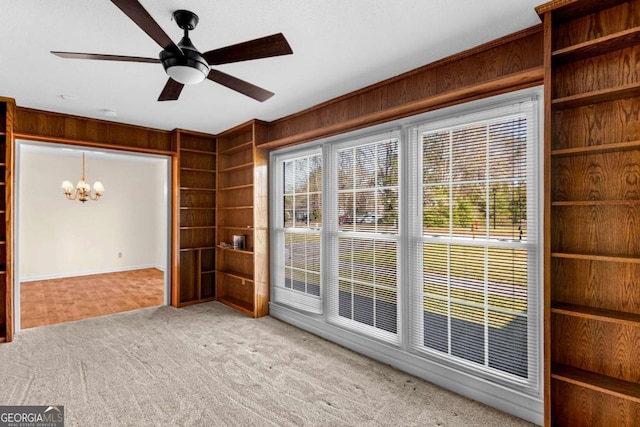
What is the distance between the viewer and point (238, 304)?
494 cm

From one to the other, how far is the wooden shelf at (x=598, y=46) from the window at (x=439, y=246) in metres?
→ 0.29

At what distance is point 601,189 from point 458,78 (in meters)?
1.23

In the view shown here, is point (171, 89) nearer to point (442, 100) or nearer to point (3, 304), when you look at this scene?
point (442, 100)

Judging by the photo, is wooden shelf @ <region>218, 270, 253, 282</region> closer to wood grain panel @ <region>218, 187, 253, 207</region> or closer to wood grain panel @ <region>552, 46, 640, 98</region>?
wood grain panel @ <region>218, 187, 253, 207</region>

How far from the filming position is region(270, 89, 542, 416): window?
93.0 inches

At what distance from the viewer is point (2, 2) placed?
1.92m

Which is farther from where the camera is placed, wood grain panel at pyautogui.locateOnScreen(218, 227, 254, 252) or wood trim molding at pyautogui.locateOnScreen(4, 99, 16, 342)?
wood grain panel at pyautogui.locateOnScreen(218, 227, 254, 252)

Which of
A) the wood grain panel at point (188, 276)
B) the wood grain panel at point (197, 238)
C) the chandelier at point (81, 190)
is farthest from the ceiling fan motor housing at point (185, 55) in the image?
the chandelier at point (81, 190)

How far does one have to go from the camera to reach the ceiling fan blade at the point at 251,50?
5.94 feet

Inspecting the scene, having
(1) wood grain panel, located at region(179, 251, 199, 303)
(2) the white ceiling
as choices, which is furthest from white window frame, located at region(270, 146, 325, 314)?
(1) wood grain panel, located at region(179, 251, 199, 303)

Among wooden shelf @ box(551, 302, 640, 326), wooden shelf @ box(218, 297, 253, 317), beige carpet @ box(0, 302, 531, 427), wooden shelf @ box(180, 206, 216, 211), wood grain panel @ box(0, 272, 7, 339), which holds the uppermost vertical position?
wooden shelf @ box(180, 206, 216, 211)

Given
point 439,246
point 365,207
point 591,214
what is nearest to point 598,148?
point 591,214

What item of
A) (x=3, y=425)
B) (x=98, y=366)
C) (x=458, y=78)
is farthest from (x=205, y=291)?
(x=458, y=78)

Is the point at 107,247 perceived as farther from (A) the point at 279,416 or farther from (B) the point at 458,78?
(B) the point at 458,78
